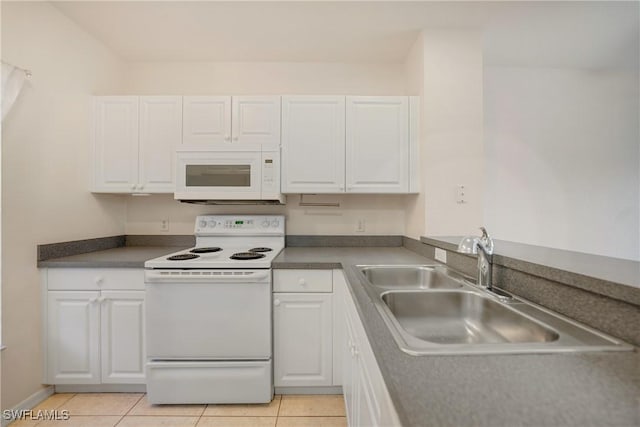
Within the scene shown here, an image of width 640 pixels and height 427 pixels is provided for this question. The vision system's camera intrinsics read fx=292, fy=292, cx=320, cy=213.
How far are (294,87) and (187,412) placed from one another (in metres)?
2.49

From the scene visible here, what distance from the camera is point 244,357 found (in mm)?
1753

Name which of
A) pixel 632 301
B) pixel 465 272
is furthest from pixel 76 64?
pixel 632 301

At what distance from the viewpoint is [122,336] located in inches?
72.3

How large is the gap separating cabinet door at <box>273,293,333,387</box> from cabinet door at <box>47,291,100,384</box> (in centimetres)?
114

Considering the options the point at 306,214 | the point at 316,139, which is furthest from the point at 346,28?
the point at 306,214

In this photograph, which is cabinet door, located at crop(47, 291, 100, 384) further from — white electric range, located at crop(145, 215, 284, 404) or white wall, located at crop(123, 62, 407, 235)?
white wall, located at crop(123, 62, 407, 235)

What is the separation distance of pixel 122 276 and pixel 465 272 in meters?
2.01

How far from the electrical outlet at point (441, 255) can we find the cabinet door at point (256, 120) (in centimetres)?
137

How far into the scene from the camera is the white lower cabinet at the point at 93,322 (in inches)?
71.8

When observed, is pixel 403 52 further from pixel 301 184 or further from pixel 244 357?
pixel 244 357

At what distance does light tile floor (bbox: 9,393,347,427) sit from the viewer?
1628 millimetres

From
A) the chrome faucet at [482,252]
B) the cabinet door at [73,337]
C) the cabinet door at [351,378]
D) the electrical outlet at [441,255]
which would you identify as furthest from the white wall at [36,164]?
the electrical outlet at [441,255]

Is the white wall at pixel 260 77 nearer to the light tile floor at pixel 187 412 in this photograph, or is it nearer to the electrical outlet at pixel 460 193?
the electrical outlet at pixel 460 193

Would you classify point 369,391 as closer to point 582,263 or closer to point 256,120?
point 582,263
